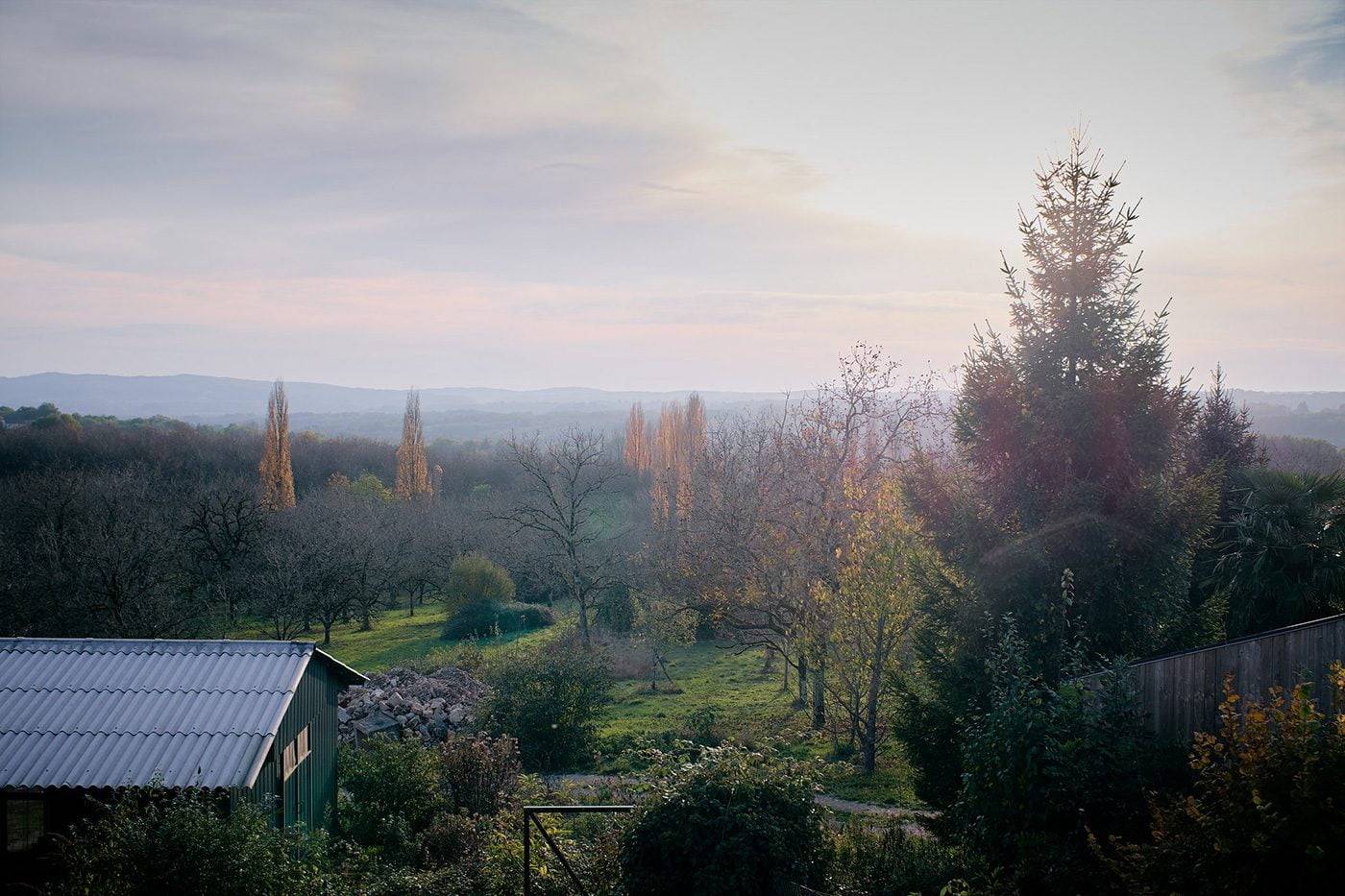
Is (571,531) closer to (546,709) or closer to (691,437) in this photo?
(546,709)

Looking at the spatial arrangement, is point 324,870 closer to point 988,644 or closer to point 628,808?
point 628,808

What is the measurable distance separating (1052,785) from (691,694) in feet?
69.0

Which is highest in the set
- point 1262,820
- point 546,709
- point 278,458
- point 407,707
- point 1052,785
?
point 278,458

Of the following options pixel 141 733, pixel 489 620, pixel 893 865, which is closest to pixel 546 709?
pixel 141 733

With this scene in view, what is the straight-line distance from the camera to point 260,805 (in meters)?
11.1

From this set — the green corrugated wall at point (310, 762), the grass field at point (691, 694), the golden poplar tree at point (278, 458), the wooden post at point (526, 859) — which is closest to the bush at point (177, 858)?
the wooden post at point (526, 859)

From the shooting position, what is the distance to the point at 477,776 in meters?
16.5

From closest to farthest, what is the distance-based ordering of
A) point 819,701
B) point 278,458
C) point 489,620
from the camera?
point 819,701 < point 489,620 < point 278,458

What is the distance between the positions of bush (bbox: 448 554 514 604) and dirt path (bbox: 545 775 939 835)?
18.4 metres

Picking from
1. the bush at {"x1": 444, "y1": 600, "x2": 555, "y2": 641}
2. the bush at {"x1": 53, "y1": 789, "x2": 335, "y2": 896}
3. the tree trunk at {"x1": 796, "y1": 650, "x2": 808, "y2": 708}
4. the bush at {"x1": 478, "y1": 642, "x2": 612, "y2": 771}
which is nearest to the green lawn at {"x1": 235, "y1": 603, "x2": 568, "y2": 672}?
the bush at {"x1": 444, "y1": 600, "x2": 555, "y2": 641}

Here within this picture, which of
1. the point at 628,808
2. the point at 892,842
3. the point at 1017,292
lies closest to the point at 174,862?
the point at 628,808

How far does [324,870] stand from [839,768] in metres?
10.6

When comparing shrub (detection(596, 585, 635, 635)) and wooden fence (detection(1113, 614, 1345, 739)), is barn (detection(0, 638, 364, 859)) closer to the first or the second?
wooden fence (detection(1113, 614, 1345, 739))

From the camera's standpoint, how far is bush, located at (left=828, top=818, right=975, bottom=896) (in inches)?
359
